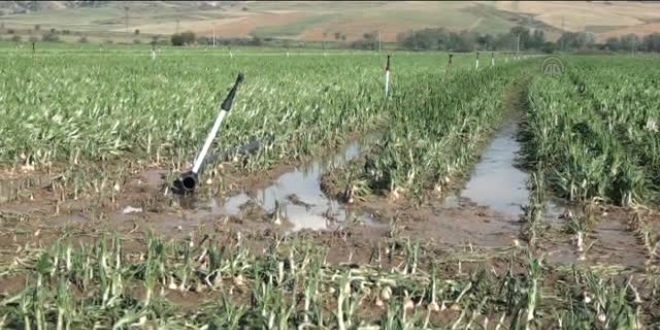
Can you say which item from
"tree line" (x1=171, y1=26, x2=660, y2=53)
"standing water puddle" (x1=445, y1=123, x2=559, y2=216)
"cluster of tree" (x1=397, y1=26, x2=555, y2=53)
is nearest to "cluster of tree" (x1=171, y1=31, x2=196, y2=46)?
"tree line" (x1=171, y1=26, x2=660, y2=53)

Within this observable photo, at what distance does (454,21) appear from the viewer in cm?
12025

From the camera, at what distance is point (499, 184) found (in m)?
8.77

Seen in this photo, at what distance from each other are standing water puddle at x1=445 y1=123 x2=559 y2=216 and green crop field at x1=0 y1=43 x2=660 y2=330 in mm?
49

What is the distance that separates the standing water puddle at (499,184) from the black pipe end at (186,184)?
7.95 ft

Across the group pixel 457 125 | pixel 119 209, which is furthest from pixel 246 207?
pixel 457 125

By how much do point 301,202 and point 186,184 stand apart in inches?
43.5

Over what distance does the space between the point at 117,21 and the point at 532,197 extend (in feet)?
417

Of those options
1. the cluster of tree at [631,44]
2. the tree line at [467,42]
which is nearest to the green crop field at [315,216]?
the cluster of tree at [631,44]

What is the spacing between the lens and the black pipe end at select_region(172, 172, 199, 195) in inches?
279

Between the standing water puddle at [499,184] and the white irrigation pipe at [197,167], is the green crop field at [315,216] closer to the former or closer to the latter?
the standing water puddle at [499,184]

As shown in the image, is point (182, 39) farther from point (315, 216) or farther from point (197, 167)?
point (315, 216)

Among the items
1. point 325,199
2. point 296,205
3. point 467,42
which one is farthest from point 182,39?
point 296,205

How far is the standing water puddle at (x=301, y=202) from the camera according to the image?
664cm

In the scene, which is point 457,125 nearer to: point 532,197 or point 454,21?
point 532,197
